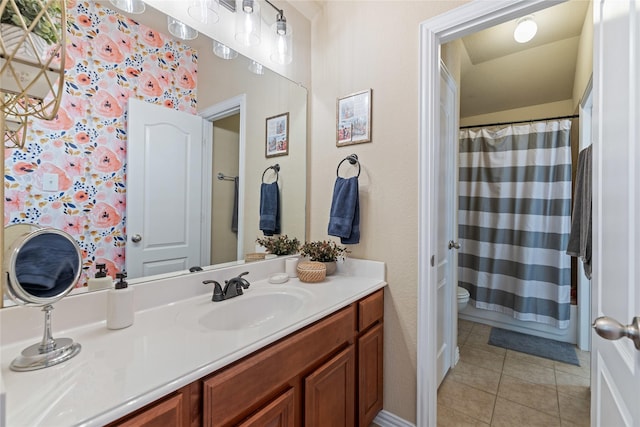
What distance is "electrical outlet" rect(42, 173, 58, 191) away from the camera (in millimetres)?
923

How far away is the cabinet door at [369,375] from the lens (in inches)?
53.6

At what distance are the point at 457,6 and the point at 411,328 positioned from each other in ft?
5.29

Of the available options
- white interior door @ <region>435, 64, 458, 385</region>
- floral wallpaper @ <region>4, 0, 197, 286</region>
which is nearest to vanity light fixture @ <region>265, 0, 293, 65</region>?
floral wallpaper @ <region>4, 0, 197, 286</region>

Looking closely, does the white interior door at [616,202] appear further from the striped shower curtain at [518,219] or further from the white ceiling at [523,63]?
the striped shower curtain at [518,219]

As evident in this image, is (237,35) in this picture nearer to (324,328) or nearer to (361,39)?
(361,39)

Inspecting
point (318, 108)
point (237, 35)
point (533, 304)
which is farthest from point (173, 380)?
point (533, 304)

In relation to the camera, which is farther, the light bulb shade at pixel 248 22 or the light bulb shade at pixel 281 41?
the light bulb shade at pixel 281 41

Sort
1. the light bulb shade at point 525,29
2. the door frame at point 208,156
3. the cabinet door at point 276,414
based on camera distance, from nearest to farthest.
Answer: the cabinet door at point 276,414 < the door frame at point 208,156 < the light bulb shade at point 525,29

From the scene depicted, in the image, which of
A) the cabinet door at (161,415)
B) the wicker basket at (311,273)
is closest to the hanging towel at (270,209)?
the wicker basket at (311,273)

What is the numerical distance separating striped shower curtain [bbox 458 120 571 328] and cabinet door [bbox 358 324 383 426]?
1945 millimetres

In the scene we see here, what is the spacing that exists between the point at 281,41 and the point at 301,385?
176 cm

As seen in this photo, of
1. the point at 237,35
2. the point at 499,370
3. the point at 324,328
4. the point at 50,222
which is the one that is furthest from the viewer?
the point at 499,370

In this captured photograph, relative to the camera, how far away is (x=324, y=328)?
111 cm

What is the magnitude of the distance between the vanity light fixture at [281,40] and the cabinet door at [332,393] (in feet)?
5.38
